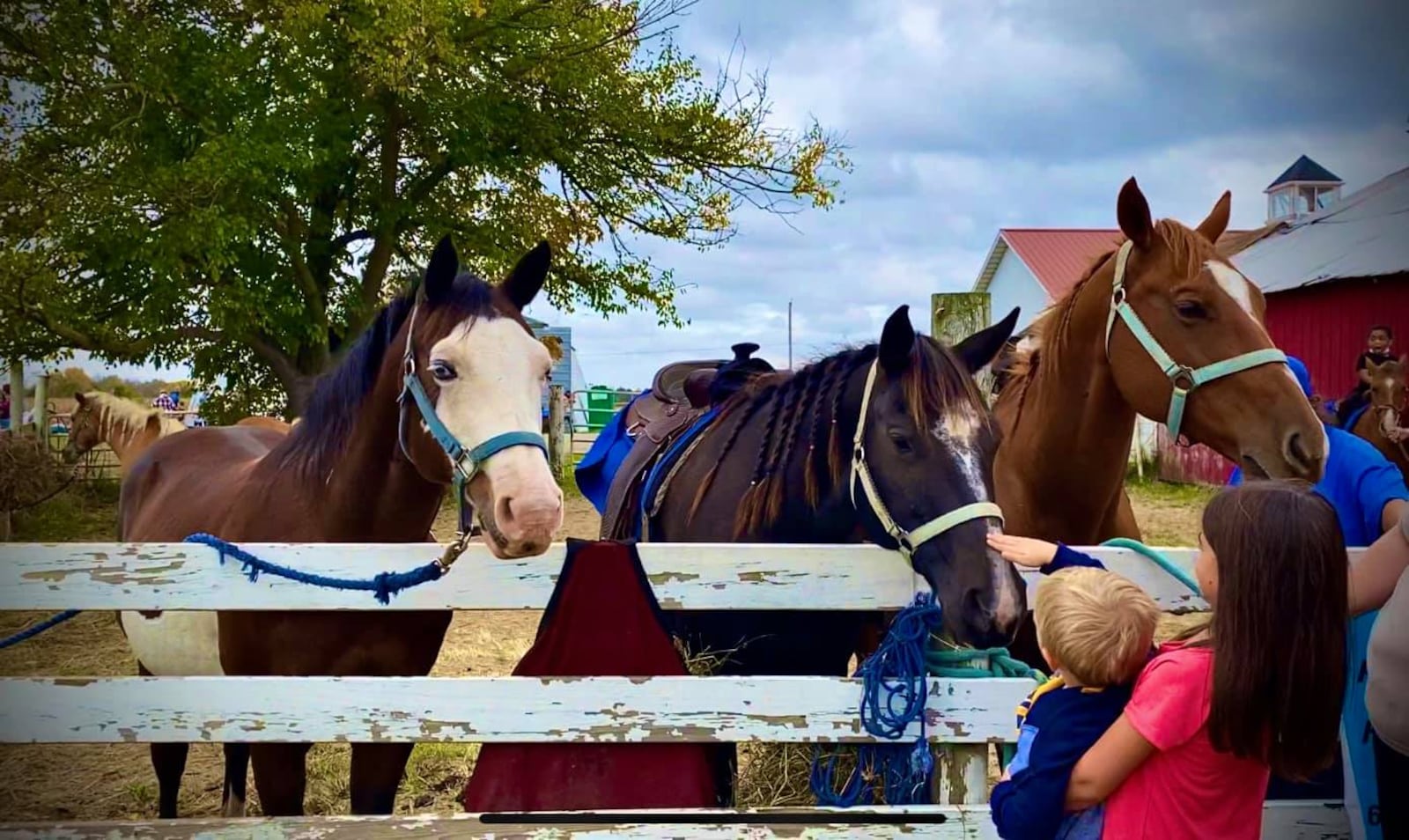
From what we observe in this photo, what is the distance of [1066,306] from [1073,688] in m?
1.79

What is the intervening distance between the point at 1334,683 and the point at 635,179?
11645 mm

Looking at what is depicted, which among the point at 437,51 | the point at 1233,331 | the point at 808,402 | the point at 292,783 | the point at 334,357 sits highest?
the point at 437,51

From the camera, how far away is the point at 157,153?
9.78 m

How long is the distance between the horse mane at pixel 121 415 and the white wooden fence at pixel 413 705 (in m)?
9.60

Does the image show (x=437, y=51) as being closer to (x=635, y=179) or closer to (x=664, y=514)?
(x=635, y=179)

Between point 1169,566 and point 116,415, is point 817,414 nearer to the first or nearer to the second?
point 1169,566

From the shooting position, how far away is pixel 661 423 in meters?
3.76

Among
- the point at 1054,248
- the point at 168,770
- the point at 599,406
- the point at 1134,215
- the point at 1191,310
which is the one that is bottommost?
the point at 168,770

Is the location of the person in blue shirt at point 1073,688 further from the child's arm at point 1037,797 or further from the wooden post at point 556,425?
the wooden post at point 556,425

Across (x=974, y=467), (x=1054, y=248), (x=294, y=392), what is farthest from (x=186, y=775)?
(x=1054, y=248)

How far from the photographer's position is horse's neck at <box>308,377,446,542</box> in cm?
259

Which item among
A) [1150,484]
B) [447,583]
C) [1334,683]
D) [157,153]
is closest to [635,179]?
[157,153]

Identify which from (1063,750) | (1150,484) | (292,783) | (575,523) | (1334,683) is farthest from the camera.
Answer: (1150,484)

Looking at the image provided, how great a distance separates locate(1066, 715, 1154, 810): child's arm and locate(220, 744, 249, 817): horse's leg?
2.84 metres
